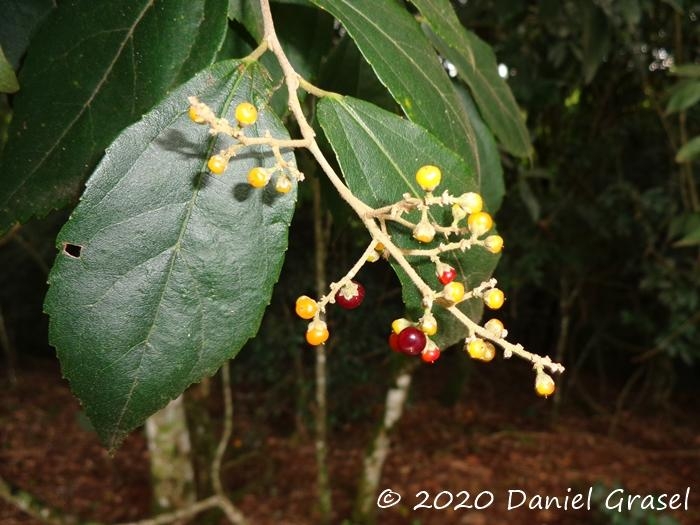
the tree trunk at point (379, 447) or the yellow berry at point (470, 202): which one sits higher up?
the yellow berry at point (470, 202)

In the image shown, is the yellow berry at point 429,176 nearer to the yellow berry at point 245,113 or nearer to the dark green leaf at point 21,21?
the yellow berry at point 245,113

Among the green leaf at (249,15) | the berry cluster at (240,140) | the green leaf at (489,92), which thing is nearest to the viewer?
the berry cluster at (240,140)

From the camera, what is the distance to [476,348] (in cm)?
57

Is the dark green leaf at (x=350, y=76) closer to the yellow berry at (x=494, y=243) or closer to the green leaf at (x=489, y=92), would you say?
the green leaf at (x=489, y=92)

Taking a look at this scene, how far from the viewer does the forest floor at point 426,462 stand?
400 centimetres

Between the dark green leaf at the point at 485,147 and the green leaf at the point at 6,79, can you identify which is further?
the dark green leaf at the point at 485,147

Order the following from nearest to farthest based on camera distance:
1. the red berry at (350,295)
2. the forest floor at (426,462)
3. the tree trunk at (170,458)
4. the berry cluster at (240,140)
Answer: the berry cluster at (240,140), the red berry at (350,295), the tree trunk at (170,458), the forest floor at (426,462)

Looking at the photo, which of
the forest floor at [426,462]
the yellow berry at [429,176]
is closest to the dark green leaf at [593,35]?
the yellow berry at [429,176]

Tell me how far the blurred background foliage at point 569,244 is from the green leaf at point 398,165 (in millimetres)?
1551

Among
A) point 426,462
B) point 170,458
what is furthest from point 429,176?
point 426,462

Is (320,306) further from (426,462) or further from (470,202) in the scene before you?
(426,462)

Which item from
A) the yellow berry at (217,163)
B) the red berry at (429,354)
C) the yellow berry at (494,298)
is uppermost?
the yellow berry at (217,163)

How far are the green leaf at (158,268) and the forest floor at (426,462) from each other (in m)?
3.24

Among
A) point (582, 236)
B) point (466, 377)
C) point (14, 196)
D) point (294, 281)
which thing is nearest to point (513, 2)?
point (14, 196)
